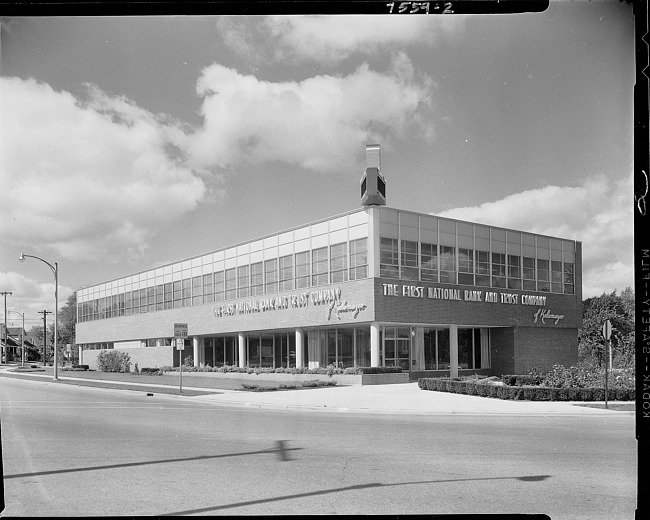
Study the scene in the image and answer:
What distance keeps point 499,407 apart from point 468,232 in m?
18.7

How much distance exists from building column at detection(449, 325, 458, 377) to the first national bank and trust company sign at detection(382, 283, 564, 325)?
6.27 ft

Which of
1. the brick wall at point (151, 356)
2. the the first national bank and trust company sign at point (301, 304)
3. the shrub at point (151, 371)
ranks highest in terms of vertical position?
the the first national bank and trust company sign at point (301, 304)

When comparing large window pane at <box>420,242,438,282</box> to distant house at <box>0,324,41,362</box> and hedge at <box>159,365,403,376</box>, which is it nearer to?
hedge at <box>159,365,403,376</box>

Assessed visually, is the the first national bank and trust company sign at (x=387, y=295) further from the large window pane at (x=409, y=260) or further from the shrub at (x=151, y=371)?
the shrub at (x=151, y=371)

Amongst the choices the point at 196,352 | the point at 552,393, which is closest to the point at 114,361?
the point at 196,352

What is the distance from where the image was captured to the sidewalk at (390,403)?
17.8 m

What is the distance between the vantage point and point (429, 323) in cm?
3459

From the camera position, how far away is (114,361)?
5453 cm

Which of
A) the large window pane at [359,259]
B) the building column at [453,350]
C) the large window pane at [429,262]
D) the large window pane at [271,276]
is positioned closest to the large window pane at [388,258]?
the large window pane at [359,259]

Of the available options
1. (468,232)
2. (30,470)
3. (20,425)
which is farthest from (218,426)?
(468,232)

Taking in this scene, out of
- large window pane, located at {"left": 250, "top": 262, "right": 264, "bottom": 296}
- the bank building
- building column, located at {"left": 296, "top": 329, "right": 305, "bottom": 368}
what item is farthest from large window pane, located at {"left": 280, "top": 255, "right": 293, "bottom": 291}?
building column, located at {"left": 296, "top": 329, "right": 305, "bottom": 368}

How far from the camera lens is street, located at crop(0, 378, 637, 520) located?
612cm

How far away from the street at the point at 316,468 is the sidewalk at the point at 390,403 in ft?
11.3

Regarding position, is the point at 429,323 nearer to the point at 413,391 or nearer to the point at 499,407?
the point at 413,391
